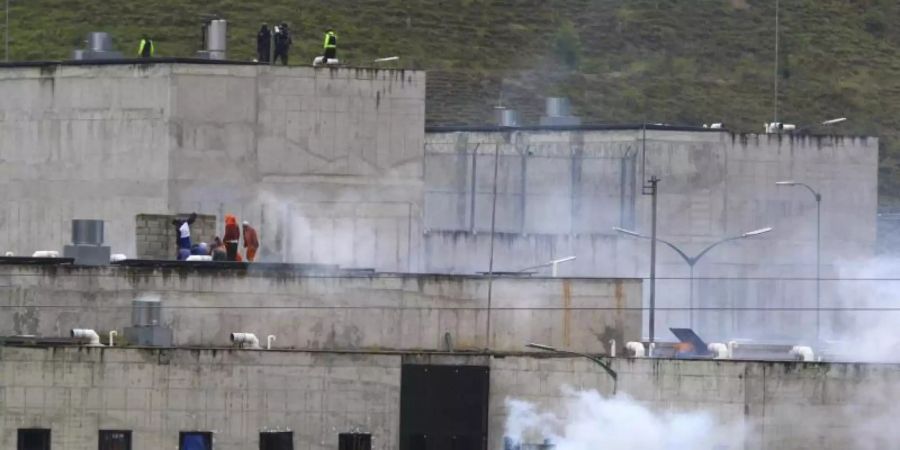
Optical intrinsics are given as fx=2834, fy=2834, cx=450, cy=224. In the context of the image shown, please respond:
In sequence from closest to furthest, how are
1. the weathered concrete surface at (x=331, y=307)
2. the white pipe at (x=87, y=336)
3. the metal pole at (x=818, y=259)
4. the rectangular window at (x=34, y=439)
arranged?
the rectangular window at (x=34, y=439) < the white pipe at (x=87, y=336) < the weathered concrete surface at (x=331, y=307) < the metal pole at (x=818, y=259)

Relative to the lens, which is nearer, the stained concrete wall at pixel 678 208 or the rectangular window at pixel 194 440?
the rectangular window at pixel 194 440

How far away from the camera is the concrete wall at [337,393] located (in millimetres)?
63469

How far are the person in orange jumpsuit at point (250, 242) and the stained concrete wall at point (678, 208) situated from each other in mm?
23755

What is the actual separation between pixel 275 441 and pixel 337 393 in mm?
1773

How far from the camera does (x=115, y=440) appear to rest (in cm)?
6359

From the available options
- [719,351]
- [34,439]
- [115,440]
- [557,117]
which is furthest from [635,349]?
[557,117]

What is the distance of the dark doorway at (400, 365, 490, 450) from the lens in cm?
6475

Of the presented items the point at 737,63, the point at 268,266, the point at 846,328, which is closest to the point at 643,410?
the point at 268,266

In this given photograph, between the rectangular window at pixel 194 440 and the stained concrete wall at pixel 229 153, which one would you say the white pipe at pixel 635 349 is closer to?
the rectangular window at pixel 194 440

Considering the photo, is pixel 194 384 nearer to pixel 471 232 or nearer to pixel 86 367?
pixel 86 367

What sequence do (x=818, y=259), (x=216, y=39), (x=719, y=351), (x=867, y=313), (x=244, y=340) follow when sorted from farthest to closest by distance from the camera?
(x=818, y=259) < (x=867, y=313) < (x=216, y=39) < (x=719, y=351) < (x=244, y=340)

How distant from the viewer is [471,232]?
10181cm

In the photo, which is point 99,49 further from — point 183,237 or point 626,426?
point 626,426

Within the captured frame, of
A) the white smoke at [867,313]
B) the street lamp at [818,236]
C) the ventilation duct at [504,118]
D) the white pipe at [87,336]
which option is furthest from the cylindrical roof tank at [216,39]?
the ventilation duct at [504,118]
